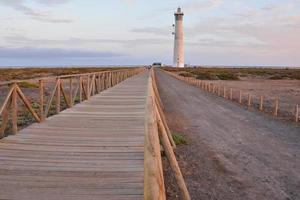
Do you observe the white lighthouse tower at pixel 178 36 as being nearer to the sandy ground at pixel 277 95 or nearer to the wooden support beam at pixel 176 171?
the sandy ground at pixel 277 95

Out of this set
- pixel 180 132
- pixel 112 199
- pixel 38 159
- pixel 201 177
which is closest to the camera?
pixel 112 199

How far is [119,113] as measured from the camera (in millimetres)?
12539

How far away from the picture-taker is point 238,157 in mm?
10422

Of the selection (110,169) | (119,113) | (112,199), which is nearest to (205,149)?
(119,113)

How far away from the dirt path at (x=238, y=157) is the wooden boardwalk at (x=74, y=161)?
3.55ft

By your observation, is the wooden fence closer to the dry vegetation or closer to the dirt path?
the dry vegetation

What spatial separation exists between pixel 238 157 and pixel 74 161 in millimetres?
4891

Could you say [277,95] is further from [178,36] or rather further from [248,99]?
[178,36]

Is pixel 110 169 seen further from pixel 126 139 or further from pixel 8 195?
pixel 126 139

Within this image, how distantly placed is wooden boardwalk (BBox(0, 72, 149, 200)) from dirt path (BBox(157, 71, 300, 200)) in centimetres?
108

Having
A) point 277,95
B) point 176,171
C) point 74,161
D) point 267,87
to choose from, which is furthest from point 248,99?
point 267,87

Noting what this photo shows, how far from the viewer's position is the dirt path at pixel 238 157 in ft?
25.2

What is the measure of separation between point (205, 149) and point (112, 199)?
21.7 feet

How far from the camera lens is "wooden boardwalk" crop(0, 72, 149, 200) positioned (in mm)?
5254
